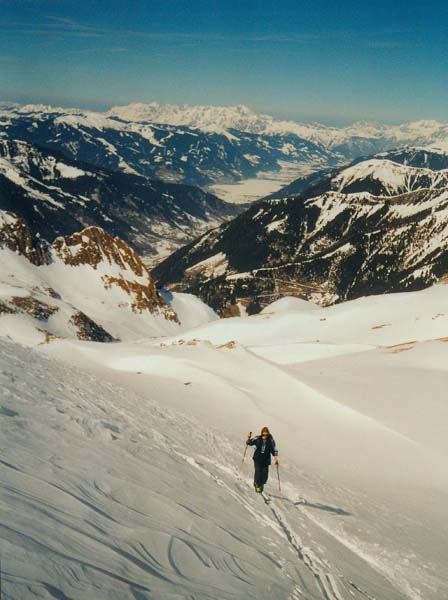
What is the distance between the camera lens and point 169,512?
10.0 m

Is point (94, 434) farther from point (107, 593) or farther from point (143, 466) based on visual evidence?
point (107, 593)

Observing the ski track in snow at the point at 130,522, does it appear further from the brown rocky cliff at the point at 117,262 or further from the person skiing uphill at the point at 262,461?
the brown rocky cliff at the point at 117,262

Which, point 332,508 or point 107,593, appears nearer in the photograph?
point 107,593

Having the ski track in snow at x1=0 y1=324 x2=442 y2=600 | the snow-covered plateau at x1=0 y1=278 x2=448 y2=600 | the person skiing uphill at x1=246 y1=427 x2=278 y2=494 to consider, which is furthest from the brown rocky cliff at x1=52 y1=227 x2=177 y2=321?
the person skiing uphill at x1=246 y1=427 x2=278 y2=494

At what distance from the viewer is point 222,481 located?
48.5 feet

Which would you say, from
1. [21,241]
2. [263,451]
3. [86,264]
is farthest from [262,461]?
[21,241]

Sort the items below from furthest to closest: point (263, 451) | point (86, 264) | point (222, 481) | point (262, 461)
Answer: point (86, 264)
point (263, 451)
point (262, 461)
point (222, 481)

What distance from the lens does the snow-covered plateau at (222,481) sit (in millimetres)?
7270

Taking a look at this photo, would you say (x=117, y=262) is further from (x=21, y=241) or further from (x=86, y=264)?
(x=21, y=241)

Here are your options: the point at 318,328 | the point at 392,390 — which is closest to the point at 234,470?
the point at 392,390

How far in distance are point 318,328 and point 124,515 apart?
58453 mm

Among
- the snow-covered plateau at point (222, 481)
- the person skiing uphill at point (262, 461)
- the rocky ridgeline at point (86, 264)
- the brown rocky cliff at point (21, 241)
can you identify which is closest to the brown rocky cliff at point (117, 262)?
the rocky ridgeline at point (86, 264)

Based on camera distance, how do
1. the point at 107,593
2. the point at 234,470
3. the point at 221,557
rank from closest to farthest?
the point at 107,593 < the point at 221,557 < the point at 234,470

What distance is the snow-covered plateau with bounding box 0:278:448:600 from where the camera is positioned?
7270 mm
